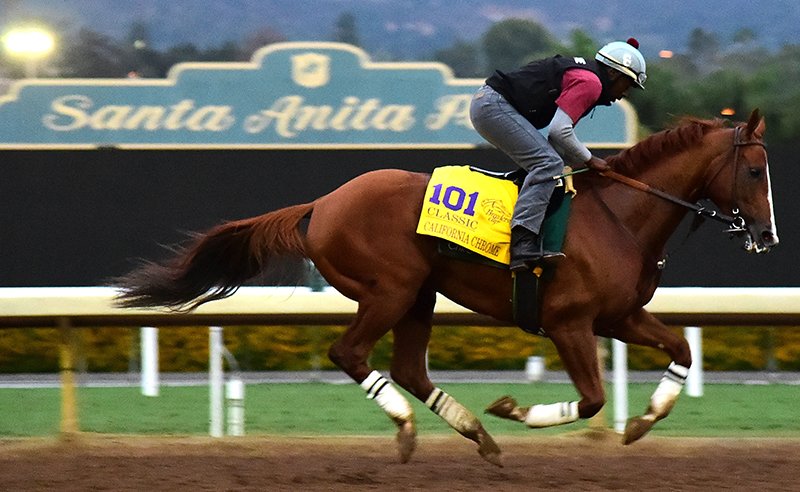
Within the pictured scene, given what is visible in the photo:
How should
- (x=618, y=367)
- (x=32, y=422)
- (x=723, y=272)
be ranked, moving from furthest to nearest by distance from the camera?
(x=723, y=272) → (x=32, y=422) → (x=618, y=367)

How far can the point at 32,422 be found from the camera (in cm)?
712

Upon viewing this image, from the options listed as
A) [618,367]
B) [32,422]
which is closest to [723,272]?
[618,367]

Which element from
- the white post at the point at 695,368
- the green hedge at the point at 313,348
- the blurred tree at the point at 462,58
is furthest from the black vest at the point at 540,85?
the blurred tree at the point at 462,58

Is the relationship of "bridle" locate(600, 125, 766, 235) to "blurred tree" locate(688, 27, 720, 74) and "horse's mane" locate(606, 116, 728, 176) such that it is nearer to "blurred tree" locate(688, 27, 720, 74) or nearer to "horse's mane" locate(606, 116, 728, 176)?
"horse's mane" locate(606, 116, 728, 176)

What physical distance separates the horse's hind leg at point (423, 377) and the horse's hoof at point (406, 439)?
120mm

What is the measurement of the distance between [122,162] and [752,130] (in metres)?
6.24

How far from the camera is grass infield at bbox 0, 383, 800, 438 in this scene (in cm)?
675

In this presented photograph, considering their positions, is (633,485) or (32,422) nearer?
(633,485)

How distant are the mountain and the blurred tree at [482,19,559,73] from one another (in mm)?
707

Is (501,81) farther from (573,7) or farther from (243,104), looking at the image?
(573,7)

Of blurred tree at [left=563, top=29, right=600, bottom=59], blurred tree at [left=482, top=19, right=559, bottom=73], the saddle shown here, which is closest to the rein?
→ the saddle

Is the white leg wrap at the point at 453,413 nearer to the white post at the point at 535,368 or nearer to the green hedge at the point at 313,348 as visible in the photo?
the white post at the point at 535,368

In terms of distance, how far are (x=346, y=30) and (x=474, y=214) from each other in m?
14.5

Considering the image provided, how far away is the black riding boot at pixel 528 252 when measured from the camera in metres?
Result: 4.98
